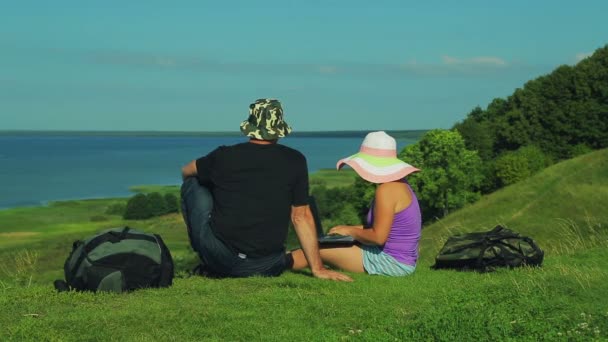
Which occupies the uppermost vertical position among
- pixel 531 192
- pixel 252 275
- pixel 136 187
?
pixel 252 275

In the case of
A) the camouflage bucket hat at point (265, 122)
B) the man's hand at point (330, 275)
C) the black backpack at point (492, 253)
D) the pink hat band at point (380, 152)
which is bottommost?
the man's hand at point (330, 275)

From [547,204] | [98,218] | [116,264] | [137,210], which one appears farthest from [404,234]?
[98,218]

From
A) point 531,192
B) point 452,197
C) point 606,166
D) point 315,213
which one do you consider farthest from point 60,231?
point 315,213

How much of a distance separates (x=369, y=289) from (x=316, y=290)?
630mm

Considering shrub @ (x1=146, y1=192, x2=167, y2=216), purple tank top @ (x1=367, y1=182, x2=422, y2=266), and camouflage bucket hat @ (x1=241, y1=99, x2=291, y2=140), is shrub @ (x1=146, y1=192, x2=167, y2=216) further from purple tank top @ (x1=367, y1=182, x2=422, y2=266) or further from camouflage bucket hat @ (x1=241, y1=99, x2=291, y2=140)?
camouflage bucket hat @ (x1=241, y1=99, x2=291, y2=140)

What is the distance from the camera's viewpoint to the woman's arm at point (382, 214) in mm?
9273

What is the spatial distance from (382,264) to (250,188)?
219 cm

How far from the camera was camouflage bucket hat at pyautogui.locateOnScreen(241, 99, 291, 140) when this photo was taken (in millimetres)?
9023

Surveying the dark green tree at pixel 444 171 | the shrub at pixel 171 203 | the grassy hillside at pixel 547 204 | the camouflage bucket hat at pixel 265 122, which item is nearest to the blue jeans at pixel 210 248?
the camouflage bucket hat at pixel 265 122

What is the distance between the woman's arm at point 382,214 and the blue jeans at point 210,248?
1205 mm

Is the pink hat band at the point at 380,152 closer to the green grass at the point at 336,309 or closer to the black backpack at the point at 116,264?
the green grass at the point at 336,309

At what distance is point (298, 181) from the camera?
29.9 feet

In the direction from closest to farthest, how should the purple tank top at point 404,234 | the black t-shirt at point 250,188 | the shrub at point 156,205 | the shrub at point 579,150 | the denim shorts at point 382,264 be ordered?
the black t-shirt at point 250,188, the purple tank top at point 404,234, the denim shorts at point 382,264, the shrub at point 579,150, the shrub at point 156,205

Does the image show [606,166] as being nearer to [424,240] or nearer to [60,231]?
[424,240]
